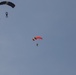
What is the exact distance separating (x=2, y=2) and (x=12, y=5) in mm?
3024

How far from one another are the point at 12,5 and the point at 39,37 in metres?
20.0

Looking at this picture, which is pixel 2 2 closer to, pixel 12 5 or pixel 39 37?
pixel 12 5

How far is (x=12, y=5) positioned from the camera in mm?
74125

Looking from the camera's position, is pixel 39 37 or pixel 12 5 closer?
pixel 12 5

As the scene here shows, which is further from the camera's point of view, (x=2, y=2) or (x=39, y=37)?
(x=39, y=37)

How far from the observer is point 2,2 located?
75062mm

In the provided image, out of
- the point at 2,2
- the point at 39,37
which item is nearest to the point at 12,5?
the point at 2,2

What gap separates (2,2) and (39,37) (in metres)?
20.8

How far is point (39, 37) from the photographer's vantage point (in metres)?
90.9
